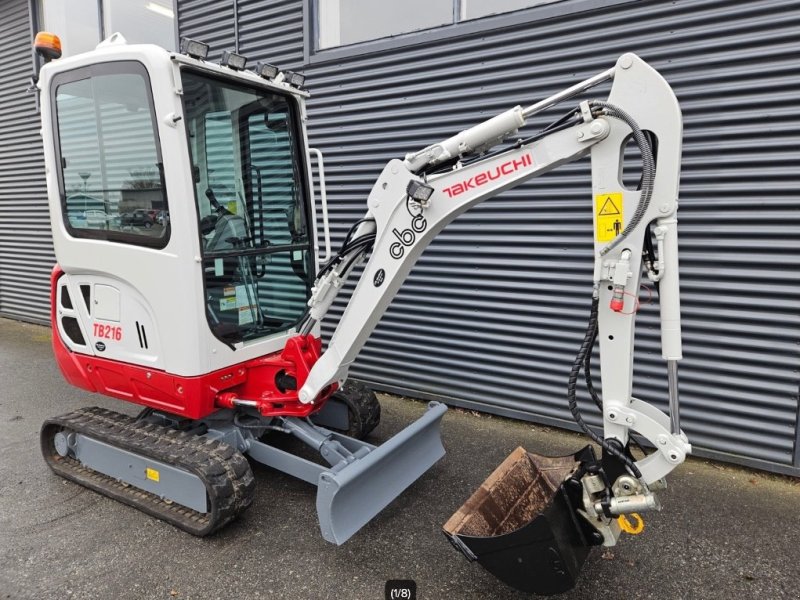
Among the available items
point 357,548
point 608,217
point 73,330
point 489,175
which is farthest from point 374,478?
point 73,330

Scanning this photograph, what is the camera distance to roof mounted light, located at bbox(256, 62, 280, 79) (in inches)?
132

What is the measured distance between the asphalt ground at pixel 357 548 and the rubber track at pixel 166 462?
94mm

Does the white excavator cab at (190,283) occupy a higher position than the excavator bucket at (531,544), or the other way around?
the white excavator cab at (190,283)

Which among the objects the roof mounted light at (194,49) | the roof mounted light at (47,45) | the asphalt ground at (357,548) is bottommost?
the asphalt ground at (357,548)

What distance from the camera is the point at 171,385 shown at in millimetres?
3193

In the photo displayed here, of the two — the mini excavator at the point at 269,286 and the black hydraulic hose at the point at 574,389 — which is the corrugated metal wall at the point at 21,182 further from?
the black hydraulic hose at the point at 574,389

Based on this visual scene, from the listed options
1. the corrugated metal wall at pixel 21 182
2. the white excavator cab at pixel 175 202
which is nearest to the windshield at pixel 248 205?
the white excavator cab at pixel 175 202

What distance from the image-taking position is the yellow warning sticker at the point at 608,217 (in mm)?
2326

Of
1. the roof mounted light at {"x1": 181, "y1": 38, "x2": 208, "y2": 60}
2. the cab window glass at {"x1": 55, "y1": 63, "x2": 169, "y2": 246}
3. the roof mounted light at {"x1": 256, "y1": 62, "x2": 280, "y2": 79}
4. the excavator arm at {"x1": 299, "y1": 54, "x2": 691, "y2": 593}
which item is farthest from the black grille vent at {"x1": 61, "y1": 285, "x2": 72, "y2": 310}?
the excavator arm at {"x1": 299, "y1": 54, "x2": 691, "y2": 593}

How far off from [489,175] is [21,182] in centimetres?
866

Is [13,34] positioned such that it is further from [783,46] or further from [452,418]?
[783,46]

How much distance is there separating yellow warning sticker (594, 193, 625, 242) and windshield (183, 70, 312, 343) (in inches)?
81.6

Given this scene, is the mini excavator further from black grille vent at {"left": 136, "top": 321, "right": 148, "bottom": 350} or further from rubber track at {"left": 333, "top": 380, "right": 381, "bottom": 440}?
rubber track at {"left": 333, "top": 380, "right": 381, "bottom": 440}

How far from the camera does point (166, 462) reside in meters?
3.17
